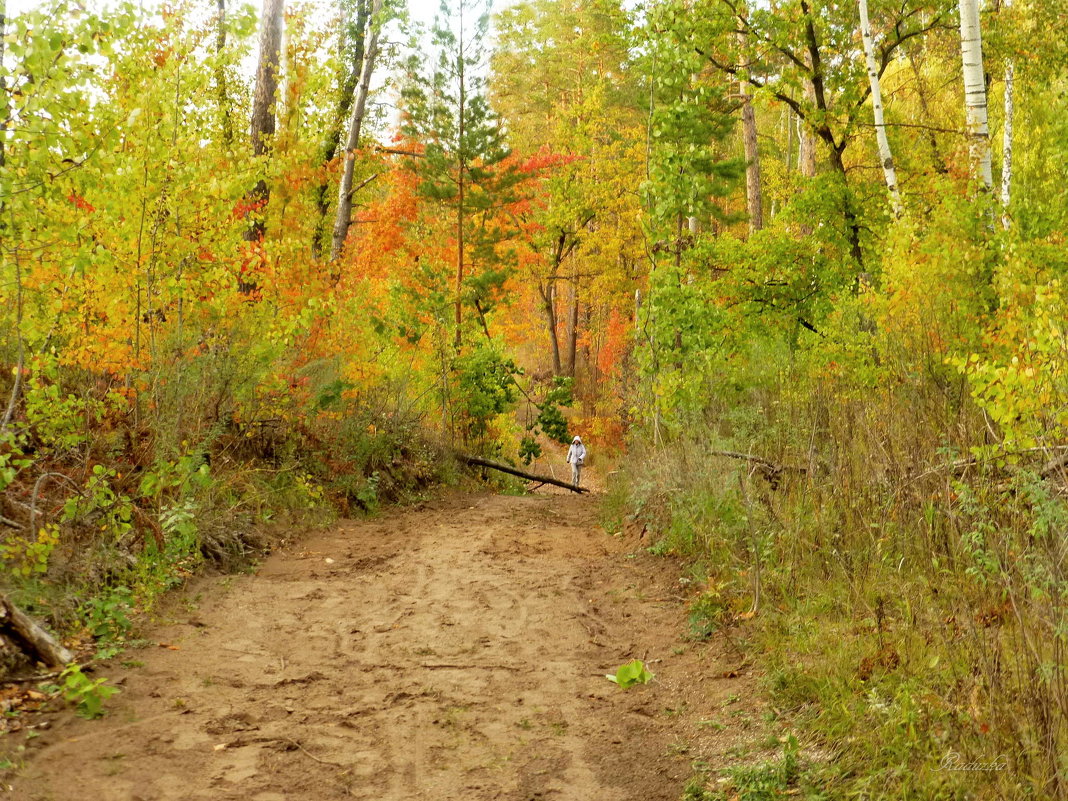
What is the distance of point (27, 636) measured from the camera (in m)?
4.80

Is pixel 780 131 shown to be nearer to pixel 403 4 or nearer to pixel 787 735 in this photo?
pixel 403 4

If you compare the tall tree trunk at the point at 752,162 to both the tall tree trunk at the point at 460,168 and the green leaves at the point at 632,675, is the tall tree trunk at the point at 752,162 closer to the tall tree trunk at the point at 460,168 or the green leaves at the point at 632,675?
the tall tree trunk at the point at 460,168

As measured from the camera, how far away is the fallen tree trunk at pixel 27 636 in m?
4.76

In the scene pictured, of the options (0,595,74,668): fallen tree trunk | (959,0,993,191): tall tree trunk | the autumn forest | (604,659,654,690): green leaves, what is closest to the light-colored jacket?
the autumn forest

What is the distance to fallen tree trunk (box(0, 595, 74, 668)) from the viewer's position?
4.76 m

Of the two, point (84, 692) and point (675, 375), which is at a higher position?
point (675, 375)

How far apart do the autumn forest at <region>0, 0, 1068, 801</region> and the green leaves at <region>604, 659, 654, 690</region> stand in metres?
0.70

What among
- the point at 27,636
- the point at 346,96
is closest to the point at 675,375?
the point at 27,636

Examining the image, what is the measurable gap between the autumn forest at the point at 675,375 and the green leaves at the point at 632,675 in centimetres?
70

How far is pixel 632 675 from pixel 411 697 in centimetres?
131

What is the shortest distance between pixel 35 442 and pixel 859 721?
276 inches

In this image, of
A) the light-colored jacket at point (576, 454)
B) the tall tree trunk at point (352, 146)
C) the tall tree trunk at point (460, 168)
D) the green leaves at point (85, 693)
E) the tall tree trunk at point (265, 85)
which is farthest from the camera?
the light-colored jacket at point (576, 454)

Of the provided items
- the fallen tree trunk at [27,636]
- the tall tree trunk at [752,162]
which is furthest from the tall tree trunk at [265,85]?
the tall tree trunk at [752,162]

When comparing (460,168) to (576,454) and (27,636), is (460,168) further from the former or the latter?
(27,636)
